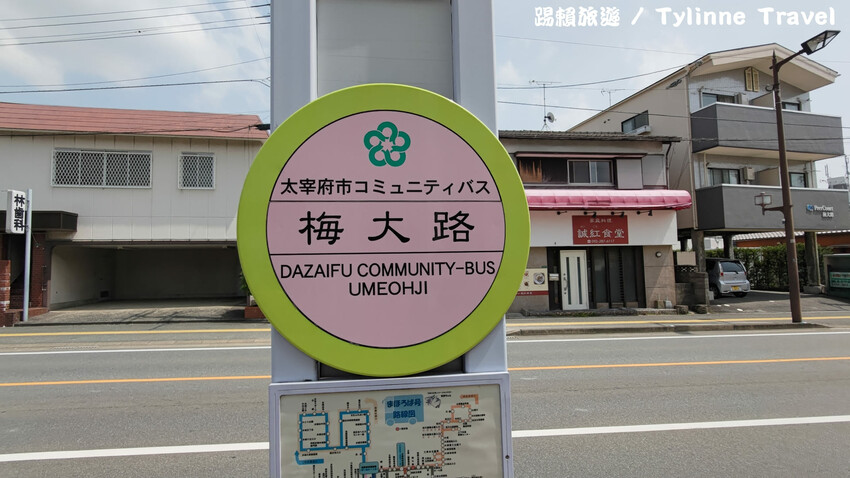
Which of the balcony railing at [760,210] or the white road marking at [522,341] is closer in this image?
the white road marking at [522,341]

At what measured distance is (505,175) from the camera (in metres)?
1.30

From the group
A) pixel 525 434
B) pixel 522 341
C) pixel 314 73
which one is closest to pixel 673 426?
pixel 525 434

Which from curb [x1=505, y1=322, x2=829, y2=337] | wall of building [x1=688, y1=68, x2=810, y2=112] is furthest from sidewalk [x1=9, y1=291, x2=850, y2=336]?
wall of building [x1=688, y1=68, x2=810, y2=112]

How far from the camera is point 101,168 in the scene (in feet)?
51.4

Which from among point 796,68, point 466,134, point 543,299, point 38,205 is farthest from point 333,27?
point 796,68

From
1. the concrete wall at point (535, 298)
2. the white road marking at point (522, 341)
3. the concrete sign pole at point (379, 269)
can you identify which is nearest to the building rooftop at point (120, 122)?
the white road marking at point (522, 341)

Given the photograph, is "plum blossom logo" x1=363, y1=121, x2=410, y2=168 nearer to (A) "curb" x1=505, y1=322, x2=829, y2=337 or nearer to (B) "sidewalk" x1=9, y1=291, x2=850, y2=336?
(B) "sidewalk" x1=9, y1=291, x2=850, y2=336

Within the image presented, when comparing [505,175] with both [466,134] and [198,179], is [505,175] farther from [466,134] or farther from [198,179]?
[198,179]

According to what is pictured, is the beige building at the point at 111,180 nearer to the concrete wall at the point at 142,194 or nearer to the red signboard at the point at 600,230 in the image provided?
the concrete wall at the point at 142,194

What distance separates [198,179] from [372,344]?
664 inches

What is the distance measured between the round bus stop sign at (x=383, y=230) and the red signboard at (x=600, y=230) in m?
15.6

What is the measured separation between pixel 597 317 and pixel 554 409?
10.4 meters

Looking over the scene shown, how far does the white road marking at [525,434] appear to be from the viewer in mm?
4188

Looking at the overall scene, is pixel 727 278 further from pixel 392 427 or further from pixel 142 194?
pixel 142 194
